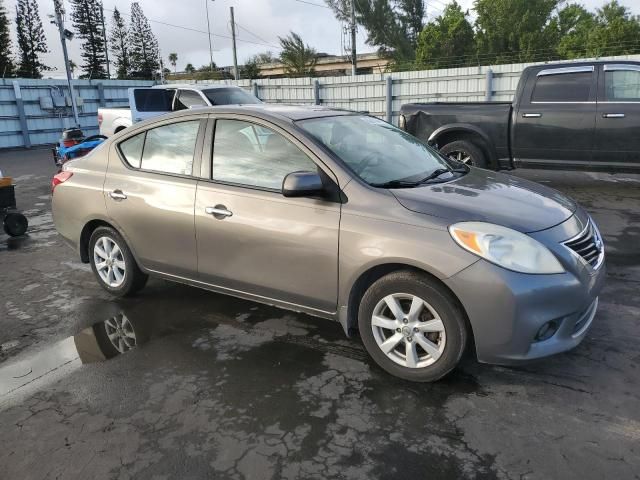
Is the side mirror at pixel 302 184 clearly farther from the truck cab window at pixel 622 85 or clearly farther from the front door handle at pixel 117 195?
the truck cab window at pixel 622 85

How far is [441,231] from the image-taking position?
297 cm

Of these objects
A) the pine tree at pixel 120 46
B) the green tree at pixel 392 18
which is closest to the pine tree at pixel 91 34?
the pine tree at pixel 120 46

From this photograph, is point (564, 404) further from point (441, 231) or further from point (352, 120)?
point (352, 120)

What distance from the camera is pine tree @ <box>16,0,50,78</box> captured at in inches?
2313

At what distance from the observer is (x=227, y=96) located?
12.1 meters

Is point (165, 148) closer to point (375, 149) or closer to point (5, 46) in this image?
point (375, 149)

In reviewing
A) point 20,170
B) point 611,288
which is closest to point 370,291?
point 611,288

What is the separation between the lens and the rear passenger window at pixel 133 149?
4.41 metres

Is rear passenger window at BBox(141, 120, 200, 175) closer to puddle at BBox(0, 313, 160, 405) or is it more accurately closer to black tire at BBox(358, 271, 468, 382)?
puddle at BBox(0, 313, 160, 405)

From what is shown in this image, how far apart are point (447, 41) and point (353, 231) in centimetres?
5749

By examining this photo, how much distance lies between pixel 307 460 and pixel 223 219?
1820mm

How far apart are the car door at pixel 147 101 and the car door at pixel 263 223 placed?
10.4 m

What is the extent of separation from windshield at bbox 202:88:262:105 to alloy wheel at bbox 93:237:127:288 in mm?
7526

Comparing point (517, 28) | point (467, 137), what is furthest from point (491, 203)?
point (517, 28)
